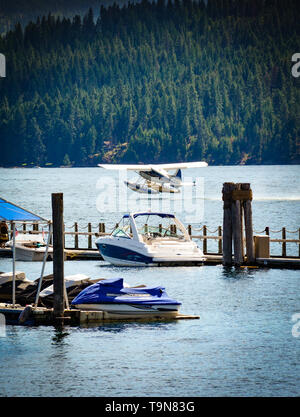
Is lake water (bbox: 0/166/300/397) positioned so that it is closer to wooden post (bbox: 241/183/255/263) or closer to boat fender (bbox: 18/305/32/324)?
boat fender (bbox: 18/305/32/324)

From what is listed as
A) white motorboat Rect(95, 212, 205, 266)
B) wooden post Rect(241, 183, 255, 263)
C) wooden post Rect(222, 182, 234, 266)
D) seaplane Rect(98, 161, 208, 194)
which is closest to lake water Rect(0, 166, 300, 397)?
wooden post Rect(241, 183, 255, 263)

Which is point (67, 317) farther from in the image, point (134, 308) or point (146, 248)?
point (146, 248)

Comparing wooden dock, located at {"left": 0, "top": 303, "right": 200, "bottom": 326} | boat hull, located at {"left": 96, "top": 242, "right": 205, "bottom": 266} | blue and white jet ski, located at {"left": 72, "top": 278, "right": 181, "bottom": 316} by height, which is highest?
boat hull, located at {"left": 96, "top": 242, "right": 205, "bottom": 266}

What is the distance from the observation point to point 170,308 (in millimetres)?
28484

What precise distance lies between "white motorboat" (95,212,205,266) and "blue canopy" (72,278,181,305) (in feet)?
40.9

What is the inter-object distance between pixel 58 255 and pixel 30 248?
20.3 m

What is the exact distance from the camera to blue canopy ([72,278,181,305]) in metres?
28.0

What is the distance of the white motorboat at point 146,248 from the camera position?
40938 mm

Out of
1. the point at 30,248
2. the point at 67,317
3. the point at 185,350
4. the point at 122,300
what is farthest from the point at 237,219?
the point at 185,350

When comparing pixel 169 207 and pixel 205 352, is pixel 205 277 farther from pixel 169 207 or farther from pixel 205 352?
pixel 169 207

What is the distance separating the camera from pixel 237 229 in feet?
127

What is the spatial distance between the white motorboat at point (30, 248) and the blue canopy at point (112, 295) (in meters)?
17.4

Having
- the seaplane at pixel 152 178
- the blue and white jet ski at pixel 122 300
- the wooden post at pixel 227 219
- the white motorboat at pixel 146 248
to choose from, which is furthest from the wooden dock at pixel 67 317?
the seaplane at pixel 152 178
